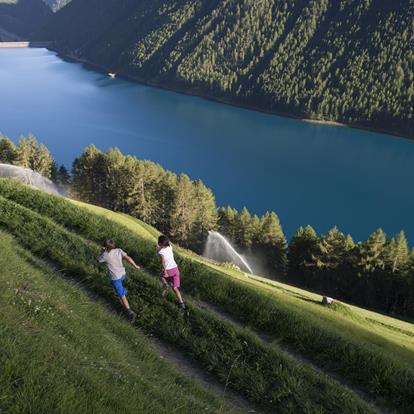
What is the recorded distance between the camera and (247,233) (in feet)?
263

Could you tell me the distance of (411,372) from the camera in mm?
13312

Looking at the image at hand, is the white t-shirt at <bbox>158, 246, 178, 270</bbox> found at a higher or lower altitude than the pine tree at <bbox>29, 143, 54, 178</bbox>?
higher

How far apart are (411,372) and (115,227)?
1340cm

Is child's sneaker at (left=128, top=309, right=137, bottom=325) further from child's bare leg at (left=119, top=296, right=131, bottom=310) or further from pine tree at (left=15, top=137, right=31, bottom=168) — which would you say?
pine tree at (left=15, top=137, right=31, bottom=168)

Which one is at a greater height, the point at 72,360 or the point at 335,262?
the point at 72,360

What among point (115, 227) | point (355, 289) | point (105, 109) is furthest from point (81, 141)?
point (115, 227)

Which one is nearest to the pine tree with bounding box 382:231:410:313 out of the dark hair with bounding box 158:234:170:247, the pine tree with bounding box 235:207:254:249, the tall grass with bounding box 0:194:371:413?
the pine tree with bounding box 235:207:254:249

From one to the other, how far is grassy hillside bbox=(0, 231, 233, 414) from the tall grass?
110cm

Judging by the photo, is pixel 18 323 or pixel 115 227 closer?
pixel 18 323

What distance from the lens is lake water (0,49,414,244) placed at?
358 feet

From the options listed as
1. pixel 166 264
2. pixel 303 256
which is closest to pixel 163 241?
pixel 166 264

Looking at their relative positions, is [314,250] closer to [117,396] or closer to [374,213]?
[374,213]

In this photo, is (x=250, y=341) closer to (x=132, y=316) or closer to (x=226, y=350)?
(x=226, y=350)

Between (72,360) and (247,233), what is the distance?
238ft
